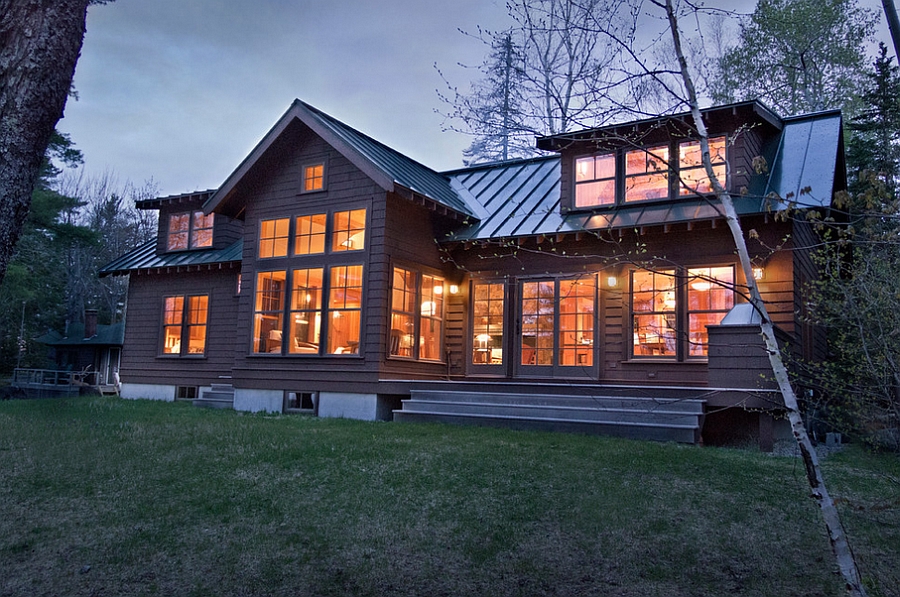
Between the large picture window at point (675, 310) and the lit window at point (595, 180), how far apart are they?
1642 millimetres

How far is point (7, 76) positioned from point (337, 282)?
31.3 ft

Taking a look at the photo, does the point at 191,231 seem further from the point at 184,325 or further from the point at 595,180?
the point at 595,180

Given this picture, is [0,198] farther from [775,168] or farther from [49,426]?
[775,168]

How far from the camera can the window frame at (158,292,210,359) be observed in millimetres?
17422

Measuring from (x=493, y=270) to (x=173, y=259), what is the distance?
29.6 feet

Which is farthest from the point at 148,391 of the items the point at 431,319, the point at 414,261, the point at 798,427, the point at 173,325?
the point at 798,427

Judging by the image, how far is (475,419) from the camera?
10.5 m

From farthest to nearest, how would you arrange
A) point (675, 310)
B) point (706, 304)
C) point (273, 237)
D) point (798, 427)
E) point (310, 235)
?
point (273, 237), point (310, 235), point (675, 310), point (706, 304), point (798, 427)

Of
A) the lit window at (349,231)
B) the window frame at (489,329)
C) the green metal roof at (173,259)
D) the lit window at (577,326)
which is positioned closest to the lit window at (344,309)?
the lit window at (349,231)

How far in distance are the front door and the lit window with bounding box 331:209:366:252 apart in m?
3.10

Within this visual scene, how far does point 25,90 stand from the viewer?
3367 millimetres

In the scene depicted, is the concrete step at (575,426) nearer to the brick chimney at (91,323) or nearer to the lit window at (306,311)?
the lit window at (306,311)

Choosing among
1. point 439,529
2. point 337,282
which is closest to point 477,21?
point 439,529

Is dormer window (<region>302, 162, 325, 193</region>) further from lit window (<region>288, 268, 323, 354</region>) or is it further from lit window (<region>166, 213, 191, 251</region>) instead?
lit window (<region>166, 213, 191, 251</region>)
